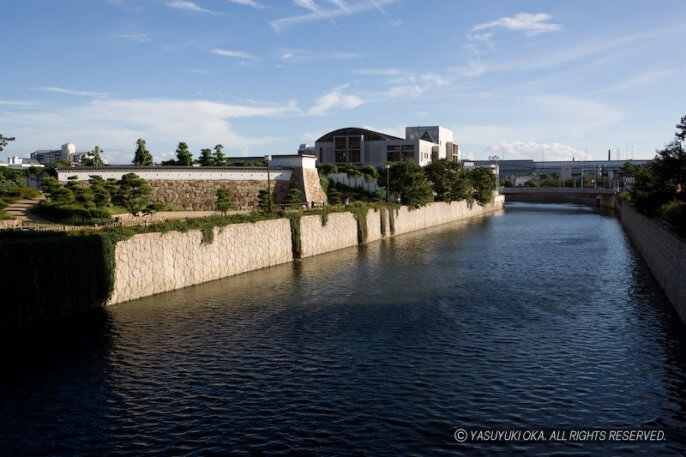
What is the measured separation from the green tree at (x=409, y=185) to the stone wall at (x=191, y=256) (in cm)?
3827

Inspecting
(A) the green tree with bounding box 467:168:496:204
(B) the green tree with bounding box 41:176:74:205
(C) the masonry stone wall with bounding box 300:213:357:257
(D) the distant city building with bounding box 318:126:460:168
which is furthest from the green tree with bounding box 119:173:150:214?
(A) the green tree with bounding box 467:168:496:204

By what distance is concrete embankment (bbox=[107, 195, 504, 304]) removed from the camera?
115 feet

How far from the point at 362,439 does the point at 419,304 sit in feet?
59.6

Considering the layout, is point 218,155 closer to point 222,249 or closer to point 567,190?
point 222,249

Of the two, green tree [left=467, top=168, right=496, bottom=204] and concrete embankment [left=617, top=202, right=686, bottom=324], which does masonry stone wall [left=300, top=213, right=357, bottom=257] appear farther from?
green tree [left=467, top=168, right=496, bottom=204]

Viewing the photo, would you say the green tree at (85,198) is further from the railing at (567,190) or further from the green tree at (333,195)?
the railing at (567,190)

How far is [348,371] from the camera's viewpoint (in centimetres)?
2269

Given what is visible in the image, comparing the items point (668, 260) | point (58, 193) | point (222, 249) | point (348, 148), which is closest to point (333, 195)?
point (58, 193)

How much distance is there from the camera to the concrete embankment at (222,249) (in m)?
35.2

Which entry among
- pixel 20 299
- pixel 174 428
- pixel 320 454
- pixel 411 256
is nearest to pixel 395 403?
pixel 320 454

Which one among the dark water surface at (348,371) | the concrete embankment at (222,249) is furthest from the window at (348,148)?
the dark water surface at (348,371)

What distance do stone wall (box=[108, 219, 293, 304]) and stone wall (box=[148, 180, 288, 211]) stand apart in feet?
75.4

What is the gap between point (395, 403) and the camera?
1931 centimetres

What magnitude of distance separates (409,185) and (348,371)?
223ft
